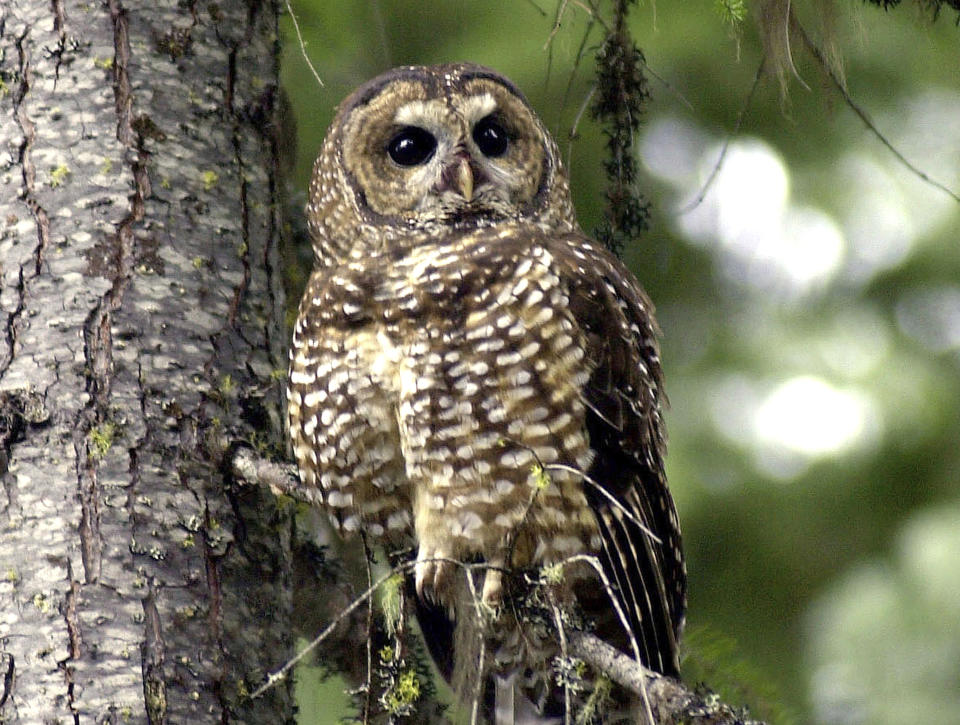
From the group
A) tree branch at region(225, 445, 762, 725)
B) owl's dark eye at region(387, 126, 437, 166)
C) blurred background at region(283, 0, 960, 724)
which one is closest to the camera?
tree branch at region(225, 445, 762, 725)

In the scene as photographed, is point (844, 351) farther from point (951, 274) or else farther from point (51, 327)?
point (51, 327)

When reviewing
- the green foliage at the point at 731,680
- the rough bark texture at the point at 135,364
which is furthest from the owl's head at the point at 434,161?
the green foliage at the point at 731,680

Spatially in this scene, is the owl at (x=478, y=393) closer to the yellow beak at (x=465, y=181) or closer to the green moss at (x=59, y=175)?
the yellow beak at (x=465, y=181)

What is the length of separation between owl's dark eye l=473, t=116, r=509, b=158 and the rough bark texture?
1.66 feet

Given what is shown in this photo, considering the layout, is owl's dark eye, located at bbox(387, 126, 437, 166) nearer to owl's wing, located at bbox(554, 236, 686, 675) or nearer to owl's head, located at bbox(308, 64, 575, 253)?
owl's head, located at bbox(308, 64, 575, 253)

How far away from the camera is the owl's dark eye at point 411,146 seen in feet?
9.95

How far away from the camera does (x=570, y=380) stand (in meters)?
2.64

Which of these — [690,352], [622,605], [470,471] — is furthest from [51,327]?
[690,352]

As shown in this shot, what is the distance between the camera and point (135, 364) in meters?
2.65

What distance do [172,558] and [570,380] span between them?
34.9 inches

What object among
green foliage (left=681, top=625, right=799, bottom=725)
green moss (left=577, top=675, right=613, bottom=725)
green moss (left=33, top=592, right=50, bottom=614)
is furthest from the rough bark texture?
green foliage (left=681, top=625, right=799, bottom=725)

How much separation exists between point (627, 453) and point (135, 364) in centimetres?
106

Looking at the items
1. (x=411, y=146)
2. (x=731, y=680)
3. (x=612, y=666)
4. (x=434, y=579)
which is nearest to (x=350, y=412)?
→ (x=434, y=579)

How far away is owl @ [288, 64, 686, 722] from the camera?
2590mm
